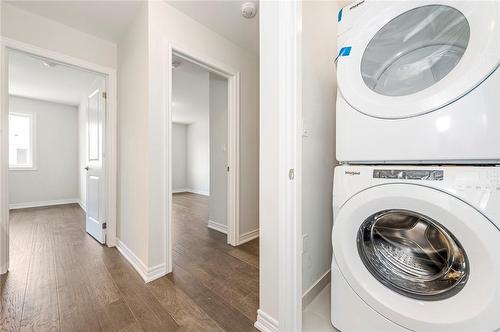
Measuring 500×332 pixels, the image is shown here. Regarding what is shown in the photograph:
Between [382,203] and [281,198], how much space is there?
393mm

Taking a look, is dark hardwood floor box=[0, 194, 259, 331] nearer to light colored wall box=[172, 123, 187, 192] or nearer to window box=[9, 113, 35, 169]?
window box=[9, 113, 35, 169]

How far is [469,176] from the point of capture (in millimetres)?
641

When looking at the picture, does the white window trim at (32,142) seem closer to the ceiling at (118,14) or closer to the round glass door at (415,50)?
the ceiling at (118,14)

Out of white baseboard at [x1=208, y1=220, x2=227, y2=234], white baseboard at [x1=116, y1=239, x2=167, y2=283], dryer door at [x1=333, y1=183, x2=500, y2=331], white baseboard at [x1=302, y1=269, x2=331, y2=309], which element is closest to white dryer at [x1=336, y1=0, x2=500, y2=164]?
dryer door at [x1=333, y1=183, x2=500, y2=331]

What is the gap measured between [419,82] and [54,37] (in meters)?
2.75

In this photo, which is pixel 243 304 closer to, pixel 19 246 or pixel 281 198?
pixel 281 198

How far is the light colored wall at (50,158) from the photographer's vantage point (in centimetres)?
386

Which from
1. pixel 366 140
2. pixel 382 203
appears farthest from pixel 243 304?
pixel 366 140

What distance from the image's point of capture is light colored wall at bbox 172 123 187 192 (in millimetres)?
6122

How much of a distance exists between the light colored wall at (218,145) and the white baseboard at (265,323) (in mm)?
1545

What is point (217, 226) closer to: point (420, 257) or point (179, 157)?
point (420, 257)

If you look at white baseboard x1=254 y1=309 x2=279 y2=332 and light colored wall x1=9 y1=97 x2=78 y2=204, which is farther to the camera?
light colored wall x1=9 y1=97 x2=78 y2=204

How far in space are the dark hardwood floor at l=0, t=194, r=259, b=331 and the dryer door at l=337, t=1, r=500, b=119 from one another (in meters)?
1.29

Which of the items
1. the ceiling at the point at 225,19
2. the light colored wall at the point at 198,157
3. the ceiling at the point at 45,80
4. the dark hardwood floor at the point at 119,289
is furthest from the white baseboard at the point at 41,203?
the ceiling at the point at 225,19
